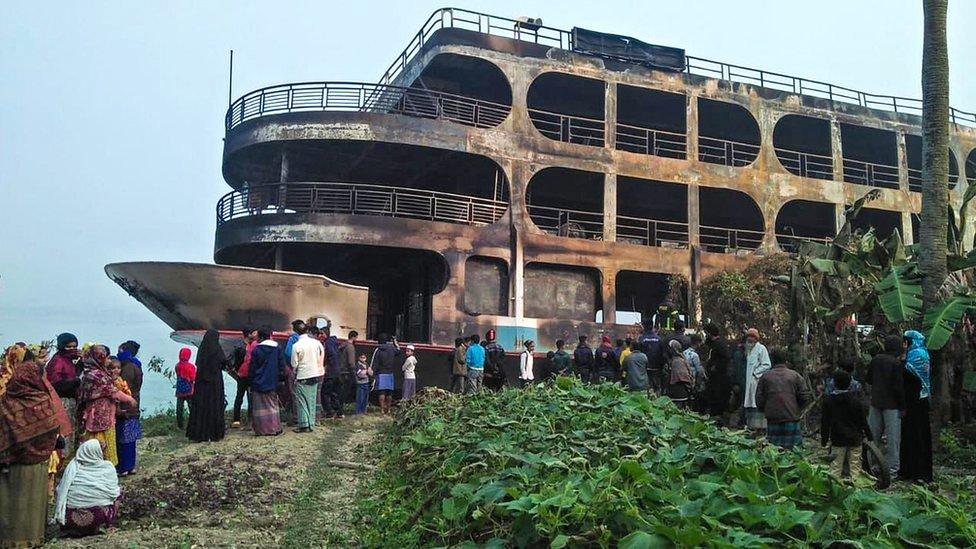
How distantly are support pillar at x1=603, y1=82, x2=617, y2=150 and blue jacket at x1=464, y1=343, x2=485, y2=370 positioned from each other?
8.60m

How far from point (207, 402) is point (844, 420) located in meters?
7.49

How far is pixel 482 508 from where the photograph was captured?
361 cm

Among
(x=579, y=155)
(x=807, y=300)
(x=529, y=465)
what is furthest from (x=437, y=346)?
(x=529, y=465)

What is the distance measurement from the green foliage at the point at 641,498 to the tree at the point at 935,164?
5.60 m

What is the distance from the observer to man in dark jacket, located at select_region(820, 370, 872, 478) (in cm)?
671

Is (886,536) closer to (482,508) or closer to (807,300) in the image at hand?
(482,508)

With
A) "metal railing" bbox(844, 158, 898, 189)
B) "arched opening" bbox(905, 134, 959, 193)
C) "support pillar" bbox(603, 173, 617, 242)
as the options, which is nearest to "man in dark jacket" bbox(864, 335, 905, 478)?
"support pillar" bbox(603, 173, 617, 242)

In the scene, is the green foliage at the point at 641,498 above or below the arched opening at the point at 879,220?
below

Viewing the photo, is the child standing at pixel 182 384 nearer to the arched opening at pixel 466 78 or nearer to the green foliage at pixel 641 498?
the green foliage at pixel 641 498

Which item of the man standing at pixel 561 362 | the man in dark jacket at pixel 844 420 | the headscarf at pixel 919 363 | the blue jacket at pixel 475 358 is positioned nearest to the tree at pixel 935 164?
the headscarf at pixel 919 363

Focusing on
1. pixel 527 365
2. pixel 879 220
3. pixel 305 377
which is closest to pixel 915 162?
pixel 879 220

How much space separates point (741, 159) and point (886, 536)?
2289 centimetres

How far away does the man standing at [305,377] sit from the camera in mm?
10555

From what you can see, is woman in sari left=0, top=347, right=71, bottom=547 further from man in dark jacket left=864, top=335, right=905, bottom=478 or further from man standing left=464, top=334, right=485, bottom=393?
man standing left=464, top=334, right=485, bottom=393
